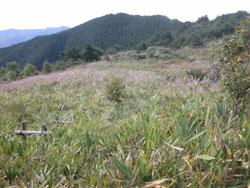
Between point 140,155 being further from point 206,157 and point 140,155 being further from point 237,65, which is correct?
point 237,65

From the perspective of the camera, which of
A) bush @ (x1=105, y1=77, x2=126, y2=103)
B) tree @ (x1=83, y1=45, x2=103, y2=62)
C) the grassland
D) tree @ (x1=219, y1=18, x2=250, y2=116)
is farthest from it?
tree @ (x1=83, y1=45, x2=103, y2=62)

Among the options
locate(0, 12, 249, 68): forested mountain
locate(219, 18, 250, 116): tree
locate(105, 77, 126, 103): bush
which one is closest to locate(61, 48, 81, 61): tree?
locate(105, 77, 126, 103): bush

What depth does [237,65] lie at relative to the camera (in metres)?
6.85

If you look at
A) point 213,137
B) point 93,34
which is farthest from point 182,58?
point 93,34

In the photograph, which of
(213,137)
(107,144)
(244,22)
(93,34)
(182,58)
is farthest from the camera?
(93,34)

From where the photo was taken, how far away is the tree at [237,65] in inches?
261

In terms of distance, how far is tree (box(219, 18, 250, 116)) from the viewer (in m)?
6.62

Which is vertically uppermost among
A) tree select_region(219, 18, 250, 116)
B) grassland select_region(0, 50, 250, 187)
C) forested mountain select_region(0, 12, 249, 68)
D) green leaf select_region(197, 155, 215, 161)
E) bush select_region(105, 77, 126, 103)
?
tree select_region(219, 18, 250, 116)

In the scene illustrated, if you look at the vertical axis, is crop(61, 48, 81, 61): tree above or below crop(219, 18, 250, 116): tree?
below

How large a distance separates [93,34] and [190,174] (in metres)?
145

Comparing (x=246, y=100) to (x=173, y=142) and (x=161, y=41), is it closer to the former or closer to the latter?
(x=173, y=142)

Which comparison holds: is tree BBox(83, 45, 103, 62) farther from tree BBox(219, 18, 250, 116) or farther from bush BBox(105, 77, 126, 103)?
tree BBox(219, 18, 250, 116)

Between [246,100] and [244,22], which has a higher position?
[244,22]

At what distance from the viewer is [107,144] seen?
5203mm
